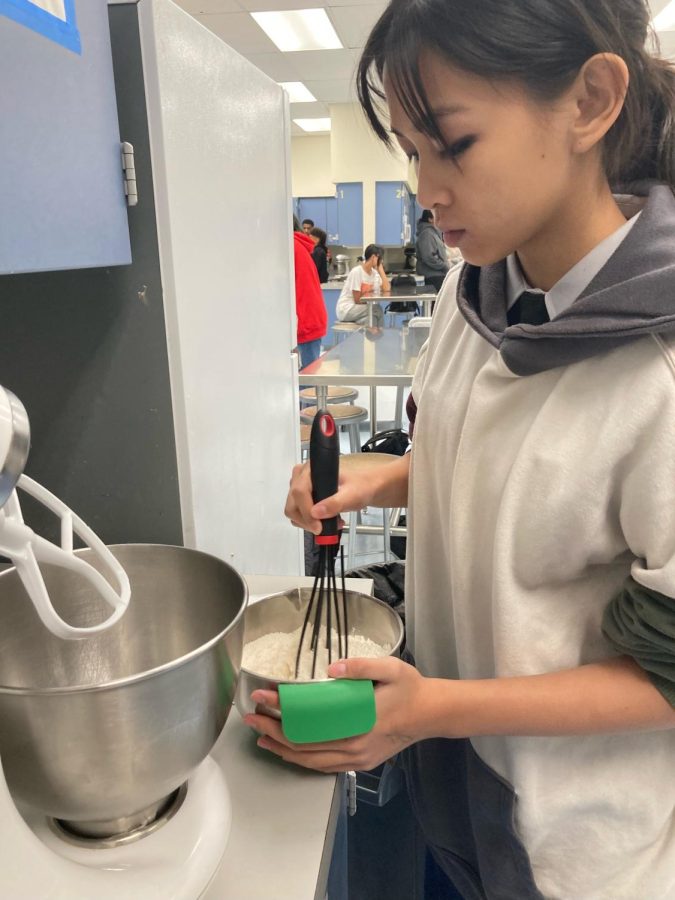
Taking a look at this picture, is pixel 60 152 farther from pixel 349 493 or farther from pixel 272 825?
pixel 272 825

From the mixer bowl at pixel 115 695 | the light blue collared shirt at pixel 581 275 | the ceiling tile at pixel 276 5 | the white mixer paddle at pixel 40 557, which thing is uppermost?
the ceiling tile at pixel 276 5

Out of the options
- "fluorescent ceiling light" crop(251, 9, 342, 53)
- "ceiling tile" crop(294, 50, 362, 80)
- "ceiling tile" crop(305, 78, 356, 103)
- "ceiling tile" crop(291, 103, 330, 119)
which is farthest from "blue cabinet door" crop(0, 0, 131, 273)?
"ceiling tile" crop(291, 103, 330, 119)

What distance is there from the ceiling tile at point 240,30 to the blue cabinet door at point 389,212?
2.31m

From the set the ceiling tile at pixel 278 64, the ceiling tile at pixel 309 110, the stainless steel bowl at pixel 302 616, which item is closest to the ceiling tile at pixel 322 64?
the ceiling tile at pixel 278 64

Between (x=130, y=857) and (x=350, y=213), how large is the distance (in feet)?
24.8

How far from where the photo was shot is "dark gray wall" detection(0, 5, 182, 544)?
771 millimetres

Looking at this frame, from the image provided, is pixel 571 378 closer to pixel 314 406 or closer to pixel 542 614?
pixel 542 614

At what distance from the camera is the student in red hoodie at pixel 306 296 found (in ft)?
12.0

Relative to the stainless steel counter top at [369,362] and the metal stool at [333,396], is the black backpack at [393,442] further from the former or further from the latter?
the metal stool at [333,396]

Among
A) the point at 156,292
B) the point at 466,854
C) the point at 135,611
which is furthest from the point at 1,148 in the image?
the point at 466,854

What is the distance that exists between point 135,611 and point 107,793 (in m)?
0.23

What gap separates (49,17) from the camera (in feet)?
1.71

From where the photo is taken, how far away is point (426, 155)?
58 centimetres

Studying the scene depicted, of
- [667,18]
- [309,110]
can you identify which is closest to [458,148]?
[667,18]
